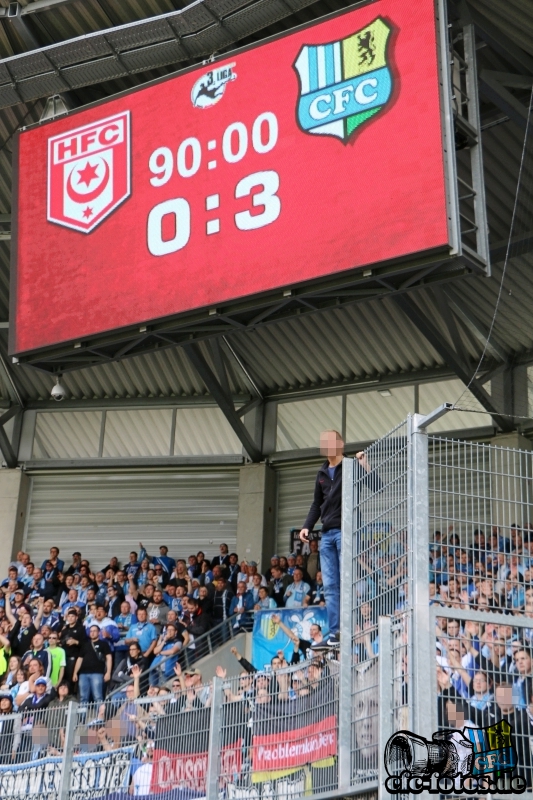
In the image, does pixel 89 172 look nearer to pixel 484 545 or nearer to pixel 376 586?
pixel 376 586

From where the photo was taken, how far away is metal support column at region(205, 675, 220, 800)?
761cm

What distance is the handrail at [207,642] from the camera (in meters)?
16.0

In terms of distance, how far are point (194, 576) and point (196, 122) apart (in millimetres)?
8610

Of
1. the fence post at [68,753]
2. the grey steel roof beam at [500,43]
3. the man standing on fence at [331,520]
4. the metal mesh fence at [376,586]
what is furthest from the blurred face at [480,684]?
the grey steel roof beam at [500,43]

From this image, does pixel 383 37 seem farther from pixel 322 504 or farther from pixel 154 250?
pixel 322 504

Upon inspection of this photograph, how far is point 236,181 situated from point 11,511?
11.2 m

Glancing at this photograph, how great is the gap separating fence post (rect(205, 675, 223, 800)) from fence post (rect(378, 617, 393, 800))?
202 centimetres

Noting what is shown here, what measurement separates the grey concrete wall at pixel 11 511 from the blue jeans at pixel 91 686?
7.64 m

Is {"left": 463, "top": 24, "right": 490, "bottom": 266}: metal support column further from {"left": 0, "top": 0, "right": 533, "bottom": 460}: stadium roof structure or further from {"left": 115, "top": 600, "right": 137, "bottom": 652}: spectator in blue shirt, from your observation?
{"left": 115, "top": 600, "right": 137, "bottom": 652}: spectator in blue shirt

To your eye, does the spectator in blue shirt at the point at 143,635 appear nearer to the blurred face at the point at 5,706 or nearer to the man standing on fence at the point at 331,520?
the blurred face at the point at 5,706

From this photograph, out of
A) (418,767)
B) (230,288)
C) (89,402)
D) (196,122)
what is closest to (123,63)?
(196,122)

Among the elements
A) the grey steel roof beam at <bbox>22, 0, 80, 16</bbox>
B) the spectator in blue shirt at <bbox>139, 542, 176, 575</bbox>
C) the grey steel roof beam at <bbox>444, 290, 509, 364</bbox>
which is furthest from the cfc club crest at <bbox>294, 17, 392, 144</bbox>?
the spectator in blue shirt at <bbox>139, 542, 176, 575</bbox>

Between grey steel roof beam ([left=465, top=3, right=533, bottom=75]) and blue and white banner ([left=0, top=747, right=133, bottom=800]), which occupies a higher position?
grey steel roof beam ([left=465, top=3, right=533, bottom=75])

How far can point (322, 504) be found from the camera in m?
8.78
